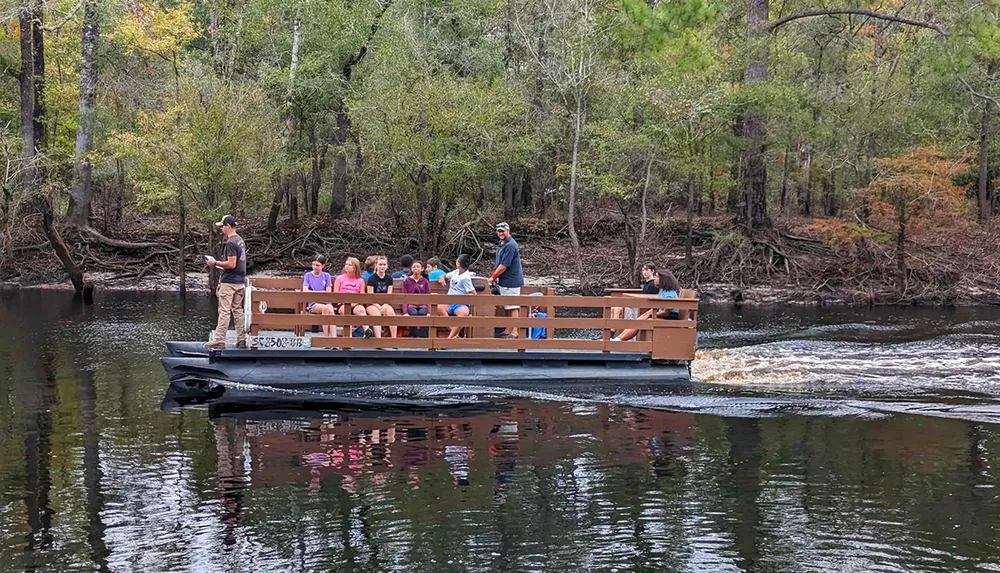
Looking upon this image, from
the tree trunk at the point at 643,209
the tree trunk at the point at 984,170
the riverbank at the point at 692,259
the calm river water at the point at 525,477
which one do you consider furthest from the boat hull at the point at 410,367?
the tree trunk at the point at 984,170

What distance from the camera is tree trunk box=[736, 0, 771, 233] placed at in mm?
30641

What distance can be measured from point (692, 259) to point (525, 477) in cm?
2473

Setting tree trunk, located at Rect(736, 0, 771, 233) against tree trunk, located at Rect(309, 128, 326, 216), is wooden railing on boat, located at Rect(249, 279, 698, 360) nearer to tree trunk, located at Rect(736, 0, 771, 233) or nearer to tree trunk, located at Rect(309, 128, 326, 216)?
tree trunk, located at Rect(736, 0, 771, 233)

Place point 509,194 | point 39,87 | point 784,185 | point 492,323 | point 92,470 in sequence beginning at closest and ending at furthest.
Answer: point 92,470, point 492,323, point 39,87, point 509,194, point 784,185

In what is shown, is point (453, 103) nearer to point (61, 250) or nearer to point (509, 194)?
point (509, 194)

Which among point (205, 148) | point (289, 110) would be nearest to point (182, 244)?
point (205, 148)

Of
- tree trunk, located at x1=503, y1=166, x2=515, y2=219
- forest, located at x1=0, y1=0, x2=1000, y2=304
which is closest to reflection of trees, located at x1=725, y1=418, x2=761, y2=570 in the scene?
forest, located at x1=0, y1=0, x2=1000, y2=304

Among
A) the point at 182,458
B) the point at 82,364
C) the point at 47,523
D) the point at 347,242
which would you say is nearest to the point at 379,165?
the point at 347,242

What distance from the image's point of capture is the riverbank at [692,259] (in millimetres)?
→ 30703

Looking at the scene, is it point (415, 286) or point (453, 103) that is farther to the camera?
point (453, 103)

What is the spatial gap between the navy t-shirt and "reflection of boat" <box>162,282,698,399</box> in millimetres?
957

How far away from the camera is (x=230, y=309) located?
13.3m

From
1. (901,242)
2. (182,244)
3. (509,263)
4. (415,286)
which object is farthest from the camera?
(182,244)

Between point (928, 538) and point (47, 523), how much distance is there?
22.3 ft
